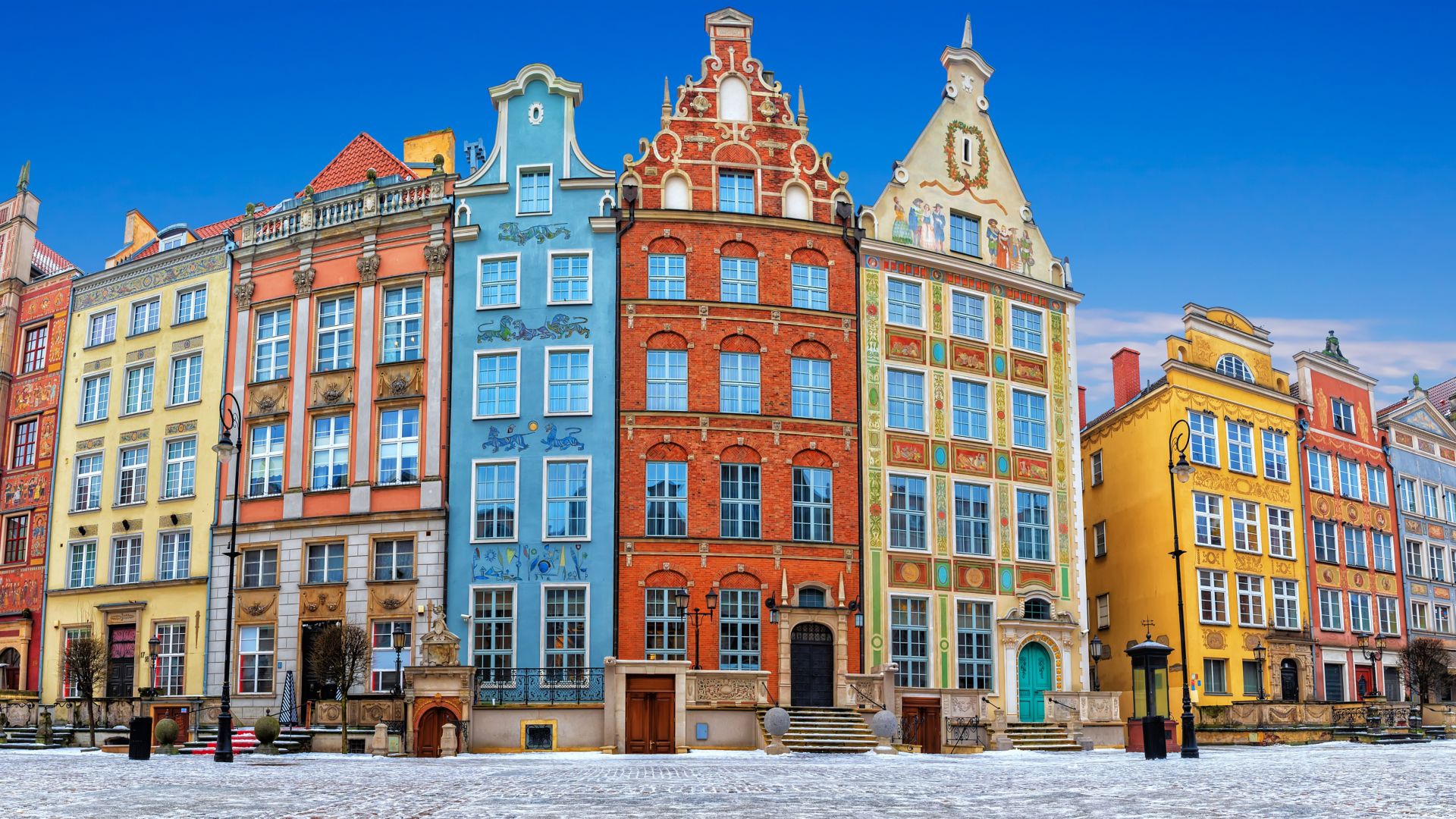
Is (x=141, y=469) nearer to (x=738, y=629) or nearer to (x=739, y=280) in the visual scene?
(x=739, y=280)

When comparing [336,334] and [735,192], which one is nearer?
[735,192]

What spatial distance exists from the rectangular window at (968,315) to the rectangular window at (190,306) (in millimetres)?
24086

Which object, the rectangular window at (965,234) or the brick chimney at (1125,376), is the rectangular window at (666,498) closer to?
the rectangular window at (965,234)

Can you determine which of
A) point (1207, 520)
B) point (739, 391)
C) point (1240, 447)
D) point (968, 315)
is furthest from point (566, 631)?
point (1240, 447)

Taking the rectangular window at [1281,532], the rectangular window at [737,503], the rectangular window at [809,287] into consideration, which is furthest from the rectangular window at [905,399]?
the rectangular window at [1281,532]

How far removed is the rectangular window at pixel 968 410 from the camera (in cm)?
4484

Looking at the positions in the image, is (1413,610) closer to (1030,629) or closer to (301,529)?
(1030,629)

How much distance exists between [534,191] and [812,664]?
16268 mm

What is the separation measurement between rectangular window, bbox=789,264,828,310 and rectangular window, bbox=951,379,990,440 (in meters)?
4.95

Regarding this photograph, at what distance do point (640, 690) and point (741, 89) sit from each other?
18776mm

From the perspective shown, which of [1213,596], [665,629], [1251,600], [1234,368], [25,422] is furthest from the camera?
[1234,368]

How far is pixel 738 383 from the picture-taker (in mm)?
42469

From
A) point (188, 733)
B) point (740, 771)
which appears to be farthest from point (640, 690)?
point (188, 733)

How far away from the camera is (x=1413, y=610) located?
187ft
